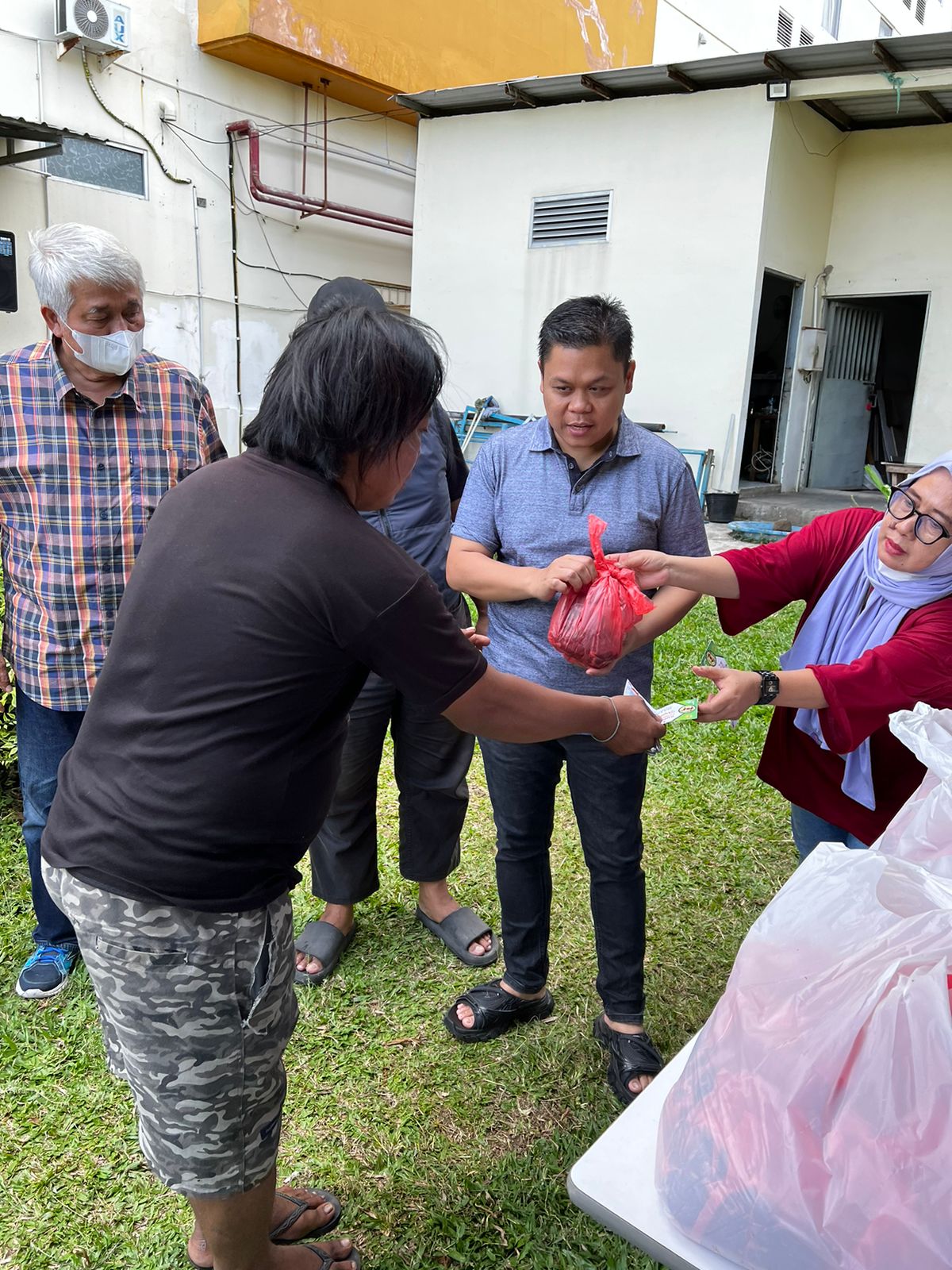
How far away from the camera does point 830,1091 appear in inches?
38.3

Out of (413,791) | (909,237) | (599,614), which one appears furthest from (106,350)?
(909,237)

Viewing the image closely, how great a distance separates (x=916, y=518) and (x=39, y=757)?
2.33 meters

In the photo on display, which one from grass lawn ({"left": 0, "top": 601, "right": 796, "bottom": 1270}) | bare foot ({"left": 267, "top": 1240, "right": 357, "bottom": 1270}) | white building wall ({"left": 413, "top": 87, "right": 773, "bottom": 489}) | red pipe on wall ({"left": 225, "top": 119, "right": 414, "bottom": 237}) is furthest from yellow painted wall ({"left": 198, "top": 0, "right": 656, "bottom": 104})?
bare foot ({"left": 267, "top": 1240, "right": 357, "bottom": 1270})

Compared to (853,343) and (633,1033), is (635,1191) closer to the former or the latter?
(633,1033)

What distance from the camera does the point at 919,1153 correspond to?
3.01 feet

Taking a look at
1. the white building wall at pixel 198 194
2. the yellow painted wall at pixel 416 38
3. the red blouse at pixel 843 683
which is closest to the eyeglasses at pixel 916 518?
the red blouse at pixel 843 683

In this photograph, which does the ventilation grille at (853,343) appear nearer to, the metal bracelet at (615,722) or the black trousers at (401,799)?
the black trousers at (401,799)

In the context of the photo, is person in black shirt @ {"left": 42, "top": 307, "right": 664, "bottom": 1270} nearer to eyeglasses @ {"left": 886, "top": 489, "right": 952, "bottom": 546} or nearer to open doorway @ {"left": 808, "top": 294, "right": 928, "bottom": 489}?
eyeglasses @ {"left": 886, "top": 489, "right": 952, "bottom": 546}

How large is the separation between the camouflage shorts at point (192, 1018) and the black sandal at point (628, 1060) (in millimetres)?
1142

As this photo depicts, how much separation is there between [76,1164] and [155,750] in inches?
56.1

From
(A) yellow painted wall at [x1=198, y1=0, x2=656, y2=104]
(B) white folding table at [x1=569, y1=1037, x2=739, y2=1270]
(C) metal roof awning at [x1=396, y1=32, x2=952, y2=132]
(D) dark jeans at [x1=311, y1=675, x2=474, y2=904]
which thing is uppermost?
(A) yellow painted wall at [x1=198, y1=0, x2=656, y2=104]

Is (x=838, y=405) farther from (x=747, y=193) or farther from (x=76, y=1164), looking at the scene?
(x=76, y=1164)

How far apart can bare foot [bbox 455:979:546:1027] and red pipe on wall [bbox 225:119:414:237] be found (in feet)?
33.7

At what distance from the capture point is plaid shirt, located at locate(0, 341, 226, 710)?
7.66ft
